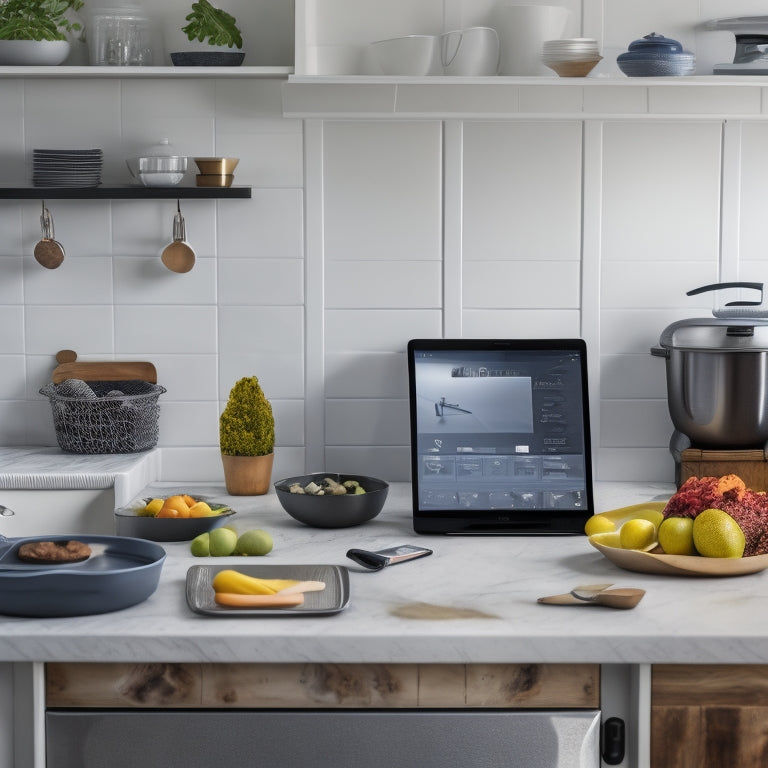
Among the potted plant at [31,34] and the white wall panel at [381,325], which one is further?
the white wall panel at [381,325]

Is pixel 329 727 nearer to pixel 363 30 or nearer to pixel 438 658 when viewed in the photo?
pixel 438 658

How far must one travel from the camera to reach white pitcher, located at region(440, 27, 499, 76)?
7.60ft

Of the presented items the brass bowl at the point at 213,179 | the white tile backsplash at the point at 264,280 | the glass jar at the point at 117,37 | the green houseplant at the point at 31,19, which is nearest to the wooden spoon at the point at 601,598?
the white tile backsplash at the point at 264,280

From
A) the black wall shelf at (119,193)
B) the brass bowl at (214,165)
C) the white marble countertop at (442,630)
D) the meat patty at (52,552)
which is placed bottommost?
the white marble countertop at (442,630)

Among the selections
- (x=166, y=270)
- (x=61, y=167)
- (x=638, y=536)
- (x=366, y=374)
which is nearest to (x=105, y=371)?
(x=166, y=270)

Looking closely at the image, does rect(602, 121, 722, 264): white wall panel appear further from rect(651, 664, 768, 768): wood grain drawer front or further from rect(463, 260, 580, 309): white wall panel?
rect(651, 664, 768, 768): wood grain drawer front

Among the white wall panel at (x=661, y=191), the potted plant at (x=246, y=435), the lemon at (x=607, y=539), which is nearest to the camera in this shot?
the lemon at (x=607, y=539)

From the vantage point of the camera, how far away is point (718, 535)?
165cm

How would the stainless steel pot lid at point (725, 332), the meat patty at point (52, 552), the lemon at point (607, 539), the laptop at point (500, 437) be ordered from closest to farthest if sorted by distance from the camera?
the meat patty at point (52, 552) < the lemon at point (607, 539) < the laptop at point (500, 437) < the stainless steel pot lid at point (725, 332)

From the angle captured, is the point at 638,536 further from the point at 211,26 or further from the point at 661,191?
the point at 211,26

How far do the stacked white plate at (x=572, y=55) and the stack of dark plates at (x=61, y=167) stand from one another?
107 centimetres

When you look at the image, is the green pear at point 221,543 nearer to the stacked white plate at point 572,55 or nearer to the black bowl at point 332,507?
the black bowl at point 332,507

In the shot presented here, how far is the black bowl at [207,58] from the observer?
7.63ft

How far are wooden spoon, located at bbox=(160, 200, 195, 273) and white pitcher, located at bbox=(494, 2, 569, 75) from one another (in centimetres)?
86
